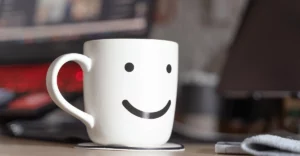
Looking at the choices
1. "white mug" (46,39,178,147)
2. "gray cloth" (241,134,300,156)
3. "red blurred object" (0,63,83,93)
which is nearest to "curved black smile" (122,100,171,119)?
"white mug" (46,39,178,147)

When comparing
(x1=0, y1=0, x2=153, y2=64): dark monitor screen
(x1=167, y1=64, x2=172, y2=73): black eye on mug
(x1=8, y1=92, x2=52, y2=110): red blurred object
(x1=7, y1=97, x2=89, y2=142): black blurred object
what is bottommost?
(x1=7, y1=97, x2=89, y2=142): black blurred object

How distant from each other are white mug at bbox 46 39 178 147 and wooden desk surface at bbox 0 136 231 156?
0.10ft

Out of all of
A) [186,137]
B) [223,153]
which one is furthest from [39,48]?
[223,153]

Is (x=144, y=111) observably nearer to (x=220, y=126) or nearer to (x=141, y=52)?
(x=141, y=52)

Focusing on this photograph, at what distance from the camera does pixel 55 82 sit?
0.47 meters

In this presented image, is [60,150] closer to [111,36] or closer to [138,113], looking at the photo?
[138,113]

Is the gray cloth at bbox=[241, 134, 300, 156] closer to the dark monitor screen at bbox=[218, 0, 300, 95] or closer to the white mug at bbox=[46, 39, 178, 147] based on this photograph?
the white mug at bbox=[46, 39, 178, 147]

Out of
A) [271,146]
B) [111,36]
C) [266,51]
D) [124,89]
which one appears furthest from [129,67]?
[266,51]

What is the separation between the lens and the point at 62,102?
1.56 feet

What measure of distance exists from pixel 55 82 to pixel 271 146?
213mm

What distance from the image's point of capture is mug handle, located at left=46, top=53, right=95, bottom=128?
47 centimetres

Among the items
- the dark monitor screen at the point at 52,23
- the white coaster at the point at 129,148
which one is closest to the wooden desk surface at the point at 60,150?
the white coaster at the point at 129,148

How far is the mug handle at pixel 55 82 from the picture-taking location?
472mm

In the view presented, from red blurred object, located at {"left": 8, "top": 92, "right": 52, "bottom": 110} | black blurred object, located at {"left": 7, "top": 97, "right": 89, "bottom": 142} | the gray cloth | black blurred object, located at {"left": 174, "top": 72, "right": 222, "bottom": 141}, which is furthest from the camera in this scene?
black blurred object, located at {"left": 174, "top": 72, "right": 222, "bottom": 141}
